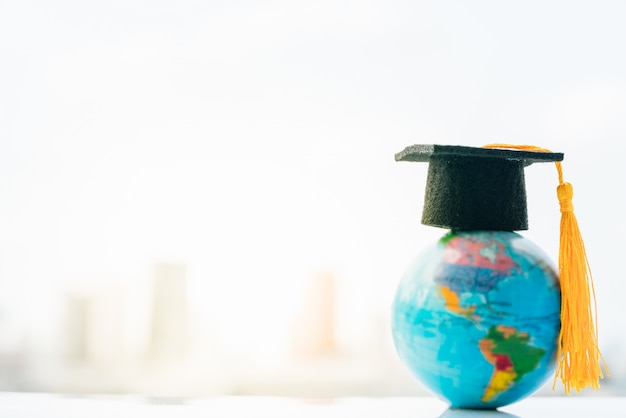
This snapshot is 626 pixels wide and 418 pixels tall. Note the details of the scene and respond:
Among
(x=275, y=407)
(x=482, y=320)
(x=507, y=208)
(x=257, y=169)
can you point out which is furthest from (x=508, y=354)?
(x=257, y=169)

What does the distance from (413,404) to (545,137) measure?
0.44 metres

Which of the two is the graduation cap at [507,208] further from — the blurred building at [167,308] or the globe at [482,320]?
the blurred building at [167,308]

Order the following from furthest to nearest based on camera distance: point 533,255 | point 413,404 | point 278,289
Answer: point 278,289 < point 413,404 < point 533,255

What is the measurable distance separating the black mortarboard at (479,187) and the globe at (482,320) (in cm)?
2

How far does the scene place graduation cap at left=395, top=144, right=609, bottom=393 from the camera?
0.74 meters


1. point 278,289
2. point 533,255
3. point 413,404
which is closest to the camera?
point 533,255

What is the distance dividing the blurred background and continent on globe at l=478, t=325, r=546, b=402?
0.31 metres

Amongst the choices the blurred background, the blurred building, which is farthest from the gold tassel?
the blurred building

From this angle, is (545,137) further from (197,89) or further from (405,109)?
(197,89)

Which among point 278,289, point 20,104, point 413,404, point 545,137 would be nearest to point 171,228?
point 278,289

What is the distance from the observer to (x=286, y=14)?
104 centimetres

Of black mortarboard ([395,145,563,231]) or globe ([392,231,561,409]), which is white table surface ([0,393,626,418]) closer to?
globe ([392,231,561,409])

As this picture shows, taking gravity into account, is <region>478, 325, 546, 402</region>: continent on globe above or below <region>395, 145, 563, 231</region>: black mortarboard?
below

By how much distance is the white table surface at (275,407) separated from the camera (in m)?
0.79
